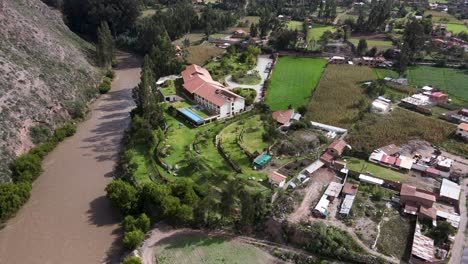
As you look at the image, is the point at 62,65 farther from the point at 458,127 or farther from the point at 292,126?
the point at 458,127

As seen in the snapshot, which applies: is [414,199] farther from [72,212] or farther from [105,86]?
[105,86]

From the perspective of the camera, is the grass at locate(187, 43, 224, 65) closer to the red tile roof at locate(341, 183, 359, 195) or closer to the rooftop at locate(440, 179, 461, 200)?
the red tile roof at locate(341, 183, 359, 195)

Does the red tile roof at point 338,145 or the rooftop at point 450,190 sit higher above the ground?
the red tile roof at point 338,145

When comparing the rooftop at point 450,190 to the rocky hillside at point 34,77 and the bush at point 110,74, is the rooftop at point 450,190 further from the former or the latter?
the bush at point 110,74

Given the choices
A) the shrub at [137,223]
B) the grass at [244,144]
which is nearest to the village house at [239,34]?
the grass at [244,144]

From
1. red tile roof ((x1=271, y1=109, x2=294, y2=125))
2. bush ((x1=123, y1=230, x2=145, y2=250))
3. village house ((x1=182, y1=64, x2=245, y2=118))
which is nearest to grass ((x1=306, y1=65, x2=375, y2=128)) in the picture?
red tile roof ((x1=271, y1=109, x2=294, y2=125))

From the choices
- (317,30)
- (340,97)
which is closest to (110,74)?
(340,97)

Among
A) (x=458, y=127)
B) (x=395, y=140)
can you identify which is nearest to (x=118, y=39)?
(x=395, y=140)
